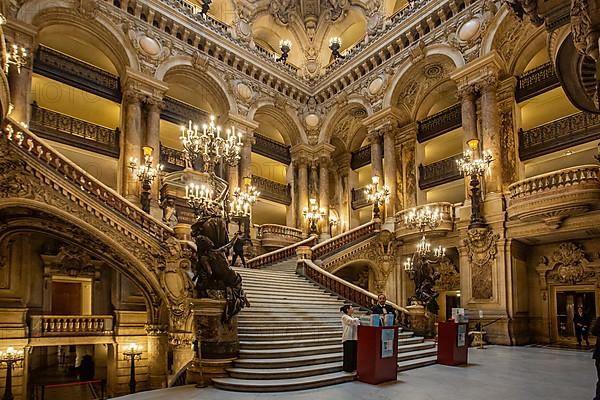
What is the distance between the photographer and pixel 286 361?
6.93 metres

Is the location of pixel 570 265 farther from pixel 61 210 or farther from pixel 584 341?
pixel 61 210

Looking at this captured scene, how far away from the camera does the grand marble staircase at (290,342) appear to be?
6.39m

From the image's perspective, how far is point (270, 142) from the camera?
21.4 m

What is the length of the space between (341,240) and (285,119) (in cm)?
818

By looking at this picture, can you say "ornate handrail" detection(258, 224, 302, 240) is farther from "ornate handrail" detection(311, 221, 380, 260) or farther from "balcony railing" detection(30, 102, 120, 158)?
"balcony railing" detection(30, 102, 120, 158)

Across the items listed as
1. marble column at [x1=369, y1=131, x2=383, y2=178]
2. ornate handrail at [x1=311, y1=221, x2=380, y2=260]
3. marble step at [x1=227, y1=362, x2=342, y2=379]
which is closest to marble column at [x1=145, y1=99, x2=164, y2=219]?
ornate handrail at [x1=311, y1=221, x2=380, y2=260]

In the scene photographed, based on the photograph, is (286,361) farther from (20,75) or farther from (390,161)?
(390,161)

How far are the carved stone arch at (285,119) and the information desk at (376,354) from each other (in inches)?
574

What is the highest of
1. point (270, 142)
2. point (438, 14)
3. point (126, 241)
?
point (438, 14)

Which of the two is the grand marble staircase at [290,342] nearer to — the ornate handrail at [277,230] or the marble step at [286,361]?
the marble step at [286,361]

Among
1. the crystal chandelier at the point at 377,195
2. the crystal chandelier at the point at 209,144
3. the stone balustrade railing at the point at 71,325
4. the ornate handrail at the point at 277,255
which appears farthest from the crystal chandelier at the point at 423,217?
the stone balustrade railing at the point at 71,325

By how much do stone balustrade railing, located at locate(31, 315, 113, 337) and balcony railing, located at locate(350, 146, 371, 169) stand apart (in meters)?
14.3

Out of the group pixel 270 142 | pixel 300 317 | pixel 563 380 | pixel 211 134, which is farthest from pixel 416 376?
pixel 270 142

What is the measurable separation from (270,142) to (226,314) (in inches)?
599
